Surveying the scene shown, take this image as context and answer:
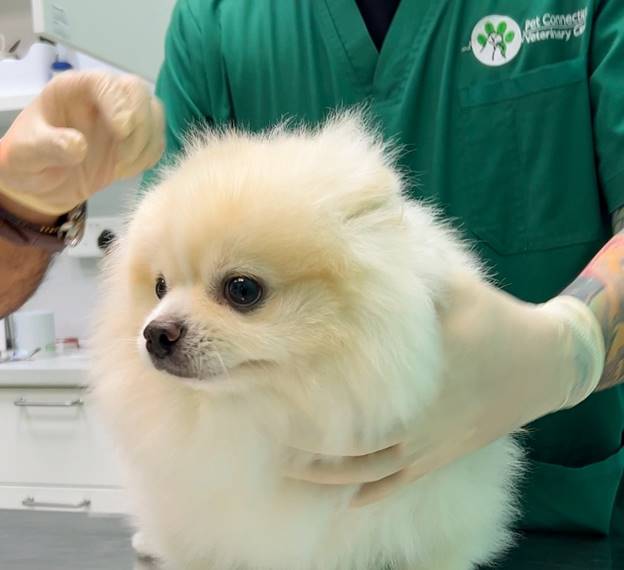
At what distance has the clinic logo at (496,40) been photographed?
3.38ft

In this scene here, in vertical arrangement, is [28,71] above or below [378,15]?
below

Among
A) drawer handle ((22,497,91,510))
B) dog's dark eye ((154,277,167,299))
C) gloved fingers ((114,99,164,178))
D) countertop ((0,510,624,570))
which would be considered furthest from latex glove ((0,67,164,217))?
drawer handle ((22,497,91,510))

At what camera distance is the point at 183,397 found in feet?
2.49

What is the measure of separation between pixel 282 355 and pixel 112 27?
1.48 meters

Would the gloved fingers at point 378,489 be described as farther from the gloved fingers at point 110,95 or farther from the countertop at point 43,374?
the countertop at point 43,374

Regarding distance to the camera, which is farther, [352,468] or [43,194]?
[43,194]

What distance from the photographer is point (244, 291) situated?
0.68m

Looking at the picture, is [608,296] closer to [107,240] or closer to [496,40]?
[496,40]

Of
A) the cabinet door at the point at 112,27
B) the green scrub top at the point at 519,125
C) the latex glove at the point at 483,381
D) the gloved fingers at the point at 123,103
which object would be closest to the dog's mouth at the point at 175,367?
the latex glove at the point at 483,381

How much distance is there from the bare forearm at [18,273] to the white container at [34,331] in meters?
1.35

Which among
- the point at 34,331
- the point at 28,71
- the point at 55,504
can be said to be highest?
the point at 28,71

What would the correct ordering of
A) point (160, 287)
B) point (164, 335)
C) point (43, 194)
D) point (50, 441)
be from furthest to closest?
point (50, 441) < point (43, 194) < point (160, 287) < point (164, 335)

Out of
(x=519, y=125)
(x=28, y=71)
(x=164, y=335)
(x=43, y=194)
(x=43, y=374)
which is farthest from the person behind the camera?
(x=28, y=71)

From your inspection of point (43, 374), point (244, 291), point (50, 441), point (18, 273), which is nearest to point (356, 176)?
point (244, 291)
